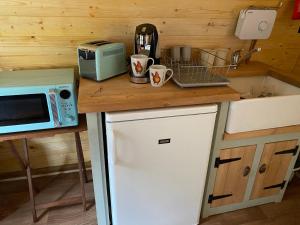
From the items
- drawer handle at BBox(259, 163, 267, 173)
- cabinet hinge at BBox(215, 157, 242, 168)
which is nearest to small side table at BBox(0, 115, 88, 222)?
cabinet hinge at BBox(215, 157, 242, 168)

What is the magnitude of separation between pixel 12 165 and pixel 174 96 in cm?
146

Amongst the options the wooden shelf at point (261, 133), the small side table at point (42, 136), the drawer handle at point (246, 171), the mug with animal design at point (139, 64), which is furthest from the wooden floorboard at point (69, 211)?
the mug with animal design at point (139, 64)

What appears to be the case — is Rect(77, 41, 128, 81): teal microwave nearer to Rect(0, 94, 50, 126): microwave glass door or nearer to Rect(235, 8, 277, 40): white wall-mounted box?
Rect(0, 94, 50, 126): microwave glass door

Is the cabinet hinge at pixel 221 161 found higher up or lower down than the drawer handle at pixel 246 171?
higher up

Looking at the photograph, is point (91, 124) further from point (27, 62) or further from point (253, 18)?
point (253, 18)

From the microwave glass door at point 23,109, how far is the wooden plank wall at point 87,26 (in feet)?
1.31

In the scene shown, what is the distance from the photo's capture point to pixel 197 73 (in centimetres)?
138

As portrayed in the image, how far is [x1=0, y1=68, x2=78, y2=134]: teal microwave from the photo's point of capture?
1.15 metres

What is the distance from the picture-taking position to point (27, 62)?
146 cm

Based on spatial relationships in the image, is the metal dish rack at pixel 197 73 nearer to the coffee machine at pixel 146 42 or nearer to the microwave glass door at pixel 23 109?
the coffee machine at pixel 146 42

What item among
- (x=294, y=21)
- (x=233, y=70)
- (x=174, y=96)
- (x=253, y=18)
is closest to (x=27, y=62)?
(x=174, y=96)

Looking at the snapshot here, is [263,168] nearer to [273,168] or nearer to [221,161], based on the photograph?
[273,168]

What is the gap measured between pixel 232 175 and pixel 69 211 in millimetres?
1140

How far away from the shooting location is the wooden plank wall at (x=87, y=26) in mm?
1354
